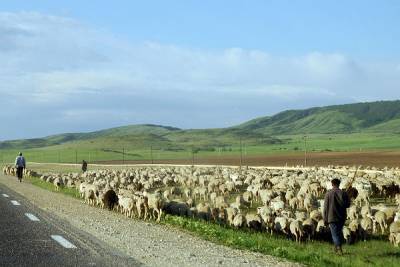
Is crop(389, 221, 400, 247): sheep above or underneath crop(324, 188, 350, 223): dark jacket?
underneath

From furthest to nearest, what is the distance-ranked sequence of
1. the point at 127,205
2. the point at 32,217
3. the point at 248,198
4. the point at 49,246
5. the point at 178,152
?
the point at 178,152 < the point at 248,198 < the point at 127,205 < the point at 32,217 < the point at 49,246

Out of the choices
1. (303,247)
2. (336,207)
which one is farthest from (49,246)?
(303,247)

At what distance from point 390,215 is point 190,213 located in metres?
6.22

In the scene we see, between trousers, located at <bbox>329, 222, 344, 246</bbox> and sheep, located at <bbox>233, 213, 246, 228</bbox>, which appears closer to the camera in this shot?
trousers, located at <bbox>329, 222, 344, 246</bbox>

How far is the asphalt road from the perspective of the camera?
998cm

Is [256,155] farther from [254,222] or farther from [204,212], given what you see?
[254,222]

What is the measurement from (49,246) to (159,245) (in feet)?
6.92

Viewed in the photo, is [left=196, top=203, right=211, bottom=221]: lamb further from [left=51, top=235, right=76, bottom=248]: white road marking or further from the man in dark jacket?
[left=51, top=235, right=76, bottom=248]: white road marking

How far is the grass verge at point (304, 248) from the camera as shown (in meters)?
12.0

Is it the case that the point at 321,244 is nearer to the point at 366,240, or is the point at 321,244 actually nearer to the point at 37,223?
the point at 366,240

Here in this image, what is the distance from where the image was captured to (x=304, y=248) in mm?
15469

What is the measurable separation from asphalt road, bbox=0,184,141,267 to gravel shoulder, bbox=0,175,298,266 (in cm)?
35

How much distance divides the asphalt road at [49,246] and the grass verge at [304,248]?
292 cm

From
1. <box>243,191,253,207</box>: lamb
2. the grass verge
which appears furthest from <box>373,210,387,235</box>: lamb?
<box>243,191,253,207</box>: lamb
